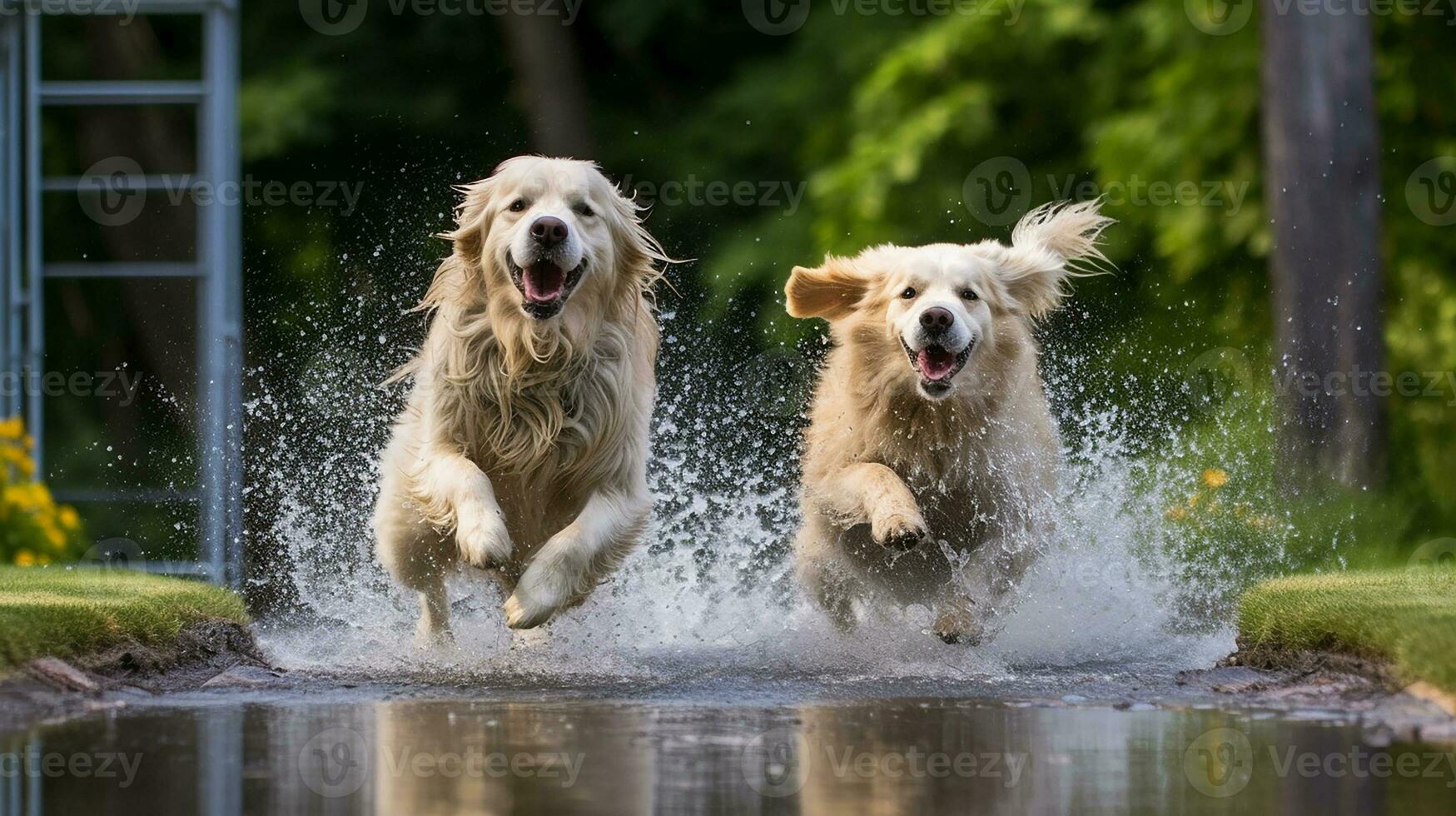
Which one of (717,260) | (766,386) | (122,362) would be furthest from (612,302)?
(122,362)

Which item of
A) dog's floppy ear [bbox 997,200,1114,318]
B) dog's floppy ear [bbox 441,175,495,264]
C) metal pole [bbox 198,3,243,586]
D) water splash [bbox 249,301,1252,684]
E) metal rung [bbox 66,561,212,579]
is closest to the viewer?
water splash [bbox 249,301,1252,684]

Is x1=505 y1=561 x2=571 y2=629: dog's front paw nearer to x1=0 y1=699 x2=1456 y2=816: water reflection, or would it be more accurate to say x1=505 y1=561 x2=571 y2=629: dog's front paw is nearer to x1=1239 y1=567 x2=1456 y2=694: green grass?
x1=0 y1=699 x2=1456 y2=816: water reflection

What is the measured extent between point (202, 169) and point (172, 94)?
41 cm

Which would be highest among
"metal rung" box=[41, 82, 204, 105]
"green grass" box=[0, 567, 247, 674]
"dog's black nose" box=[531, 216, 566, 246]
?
"metal rung" box=[41, 82, 204, 105]

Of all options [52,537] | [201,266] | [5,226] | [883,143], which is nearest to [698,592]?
[52,537]

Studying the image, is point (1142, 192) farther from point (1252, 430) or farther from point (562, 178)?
point (562, 178)

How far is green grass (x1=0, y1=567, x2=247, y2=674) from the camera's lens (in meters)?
5.12

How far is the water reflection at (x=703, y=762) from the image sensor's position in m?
3.63

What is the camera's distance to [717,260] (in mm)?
13875

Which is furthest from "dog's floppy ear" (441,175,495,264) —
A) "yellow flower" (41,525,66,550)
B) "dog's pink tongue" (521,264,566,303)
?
"yellow flower" (41,525,66,550)

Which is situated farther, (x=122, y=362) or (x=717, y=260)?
(x=122, y=362)

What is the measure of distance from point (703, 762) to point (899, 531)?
195 centimetres

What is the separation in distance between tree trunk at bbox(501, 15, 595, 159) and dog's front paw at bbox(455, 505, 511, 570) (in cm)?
1003

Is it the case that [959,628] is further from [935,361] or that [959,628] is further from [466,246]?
[466,246]
